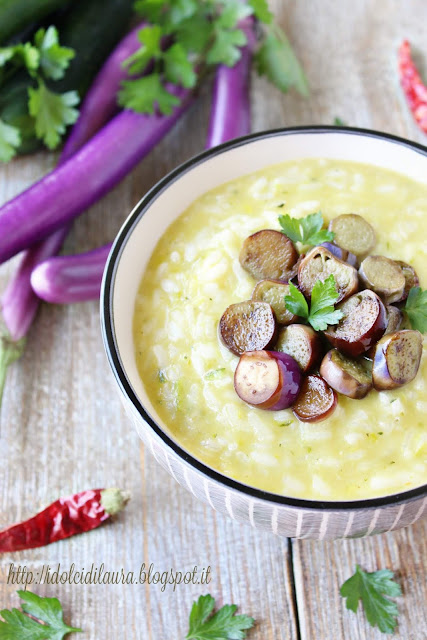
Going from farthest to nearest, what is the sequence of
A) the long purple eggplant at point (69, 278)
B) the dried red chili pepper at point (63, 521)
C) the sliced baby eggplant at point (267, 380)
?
the long purple eggplant at point (69, 278) → the dried red chili pepper at point (63, 521) → the sliced baby eggplant at point (267, 380)

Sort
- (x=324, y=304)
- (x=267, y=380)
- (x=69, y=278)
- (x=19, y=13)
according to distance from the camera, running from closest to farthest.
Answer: (x=267, y=380) < (x=324, y=304) < (x=69, y=278) < (x=19, y=13)

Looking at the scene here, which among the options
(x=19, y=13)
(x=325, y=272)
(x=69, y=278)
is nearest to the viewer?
(x=325, y=272)

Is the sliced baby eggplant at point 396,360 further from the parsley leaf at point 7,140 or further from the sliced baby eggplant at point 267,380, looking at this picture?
the parsley leaf at point 7,140

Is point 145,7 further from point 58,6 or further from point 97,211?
point 97,211

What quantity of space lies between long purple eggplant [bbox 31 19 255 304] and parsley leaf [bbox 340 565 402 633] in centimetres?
165

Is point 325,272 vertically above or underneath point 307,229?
underneath

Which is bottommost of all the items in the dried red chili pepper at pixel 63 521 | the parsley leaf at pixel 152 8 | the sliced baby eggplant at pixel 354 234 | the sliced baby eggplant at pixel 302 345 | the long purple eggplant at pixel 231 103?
the dried red chili pepper at pixel 63 521

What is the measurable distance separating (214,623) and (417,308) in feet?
4.27

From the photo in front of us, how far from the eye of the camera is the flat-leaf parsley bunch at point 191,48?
361 centimetres

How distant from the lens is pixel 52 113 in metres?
3.60

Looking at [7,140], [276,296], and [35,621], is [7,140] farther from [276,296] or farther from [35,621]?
[35,621]

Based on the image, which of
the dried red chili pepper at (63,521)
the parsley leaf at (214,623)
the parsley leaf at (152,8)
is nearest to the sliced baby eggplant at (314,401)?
the parsley leaf at (214,623)

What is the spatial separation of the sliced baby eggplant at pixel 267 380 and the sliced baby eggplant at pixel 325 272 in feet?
0.96

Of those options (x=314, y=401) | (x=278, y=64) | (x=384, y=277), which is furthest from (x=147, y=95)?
(x=314, y=401)
